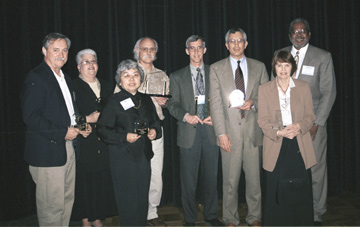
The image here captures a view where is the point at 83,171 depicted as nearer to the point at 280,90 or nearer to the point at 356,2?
the point at 280,90

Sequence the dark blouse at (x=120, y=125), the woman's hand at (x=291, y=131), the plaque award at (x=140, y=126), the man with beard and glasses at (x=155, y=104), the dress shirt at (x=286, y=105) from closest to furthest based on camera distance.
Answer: the plaque award at (x=140, y=126) < the dark blouse at (x=120, y=125) < the woman's hand at (x=291, y=131) < the dress shirt at (x=286, y=105) < the man with beard and glasses at (x=155, y=104)

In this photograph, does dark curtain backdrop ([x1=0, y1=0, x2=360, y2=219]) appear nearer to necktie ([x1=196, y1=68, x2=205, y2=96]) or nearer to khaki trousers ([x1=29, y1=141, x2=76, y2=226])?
necktie ([x1=196, y1=68, x2=205, y2=96])

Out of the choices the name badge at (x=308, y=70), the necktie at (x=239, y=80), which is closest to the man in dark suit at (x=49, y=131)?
the necktie at (x=239, y=80)

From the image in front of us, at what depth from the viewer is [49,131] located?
7.77ft

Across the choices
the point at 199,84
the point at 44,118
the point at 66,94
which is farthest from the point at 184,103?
the point at 44,118

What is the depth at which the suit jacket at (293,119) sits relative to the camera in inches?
102

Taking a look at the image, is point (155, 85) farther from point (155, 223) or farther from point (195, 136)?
point (155, 223)

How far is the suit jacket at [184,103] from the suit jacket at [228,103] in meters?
0.15

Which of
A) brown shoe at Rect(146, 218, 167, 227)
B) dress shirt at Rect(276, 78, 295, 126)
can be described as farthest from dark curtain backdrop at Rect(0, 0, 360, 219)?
dress shirt at Rect(276, 78, 295, 126)

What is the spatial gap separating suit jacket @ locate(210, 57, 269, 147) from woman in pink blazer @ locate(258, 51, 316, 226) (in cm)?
28

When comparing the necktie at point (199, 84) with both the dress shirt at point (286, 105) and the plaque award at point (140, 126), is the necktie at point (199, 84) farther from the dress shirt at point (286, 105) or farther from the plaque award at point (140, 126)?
the plaque award at point (140, 126)

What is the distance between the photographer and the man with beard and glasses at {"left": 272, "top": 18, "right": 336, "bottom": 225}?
3131mm

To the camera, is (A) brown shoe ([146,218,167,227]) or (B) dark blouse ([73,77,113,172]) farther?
(A) brown shoe ([146,218,167,227])

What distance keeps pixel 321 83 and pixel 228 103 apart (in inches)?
42.9
